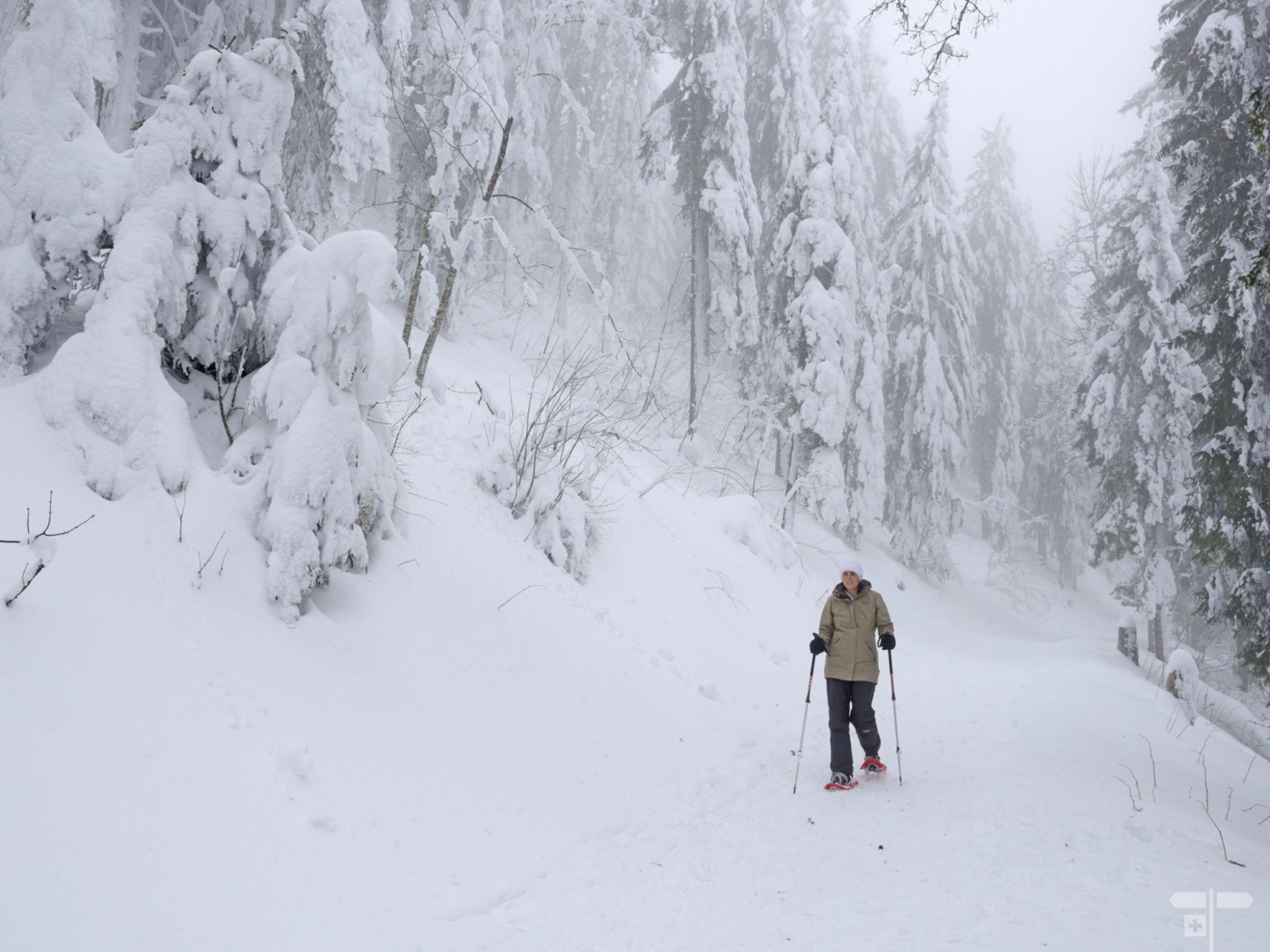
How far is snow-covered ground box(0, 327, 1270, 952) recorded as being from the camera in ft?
9.84

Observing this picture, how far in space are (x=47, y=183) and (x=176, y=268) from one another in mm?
855

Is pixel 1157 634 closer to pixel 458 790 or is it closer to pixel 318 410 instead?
pixel 458 790

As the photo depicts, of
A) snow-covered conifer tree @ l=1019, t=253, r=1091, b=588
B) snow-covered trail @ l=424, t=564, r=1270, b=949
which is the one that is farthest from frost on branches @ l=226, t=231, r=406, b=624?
snow-covered conifer tree @ l=1019, t=253, r=1091, b=588

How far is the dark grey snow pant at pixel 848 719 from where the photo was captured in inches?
235

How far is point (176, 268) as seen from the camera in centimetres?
492

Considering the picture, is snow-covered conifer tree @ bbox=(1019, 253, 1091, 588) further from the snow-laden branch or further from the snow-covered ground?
the snow-laden branch

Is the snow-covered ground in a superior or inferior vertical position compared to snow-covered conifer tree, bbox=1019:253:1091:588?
inferior

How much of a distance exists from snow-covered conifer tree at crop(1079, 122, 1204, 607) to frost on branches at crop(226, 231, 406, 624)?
18.2 m

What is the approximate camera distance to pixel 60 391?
14.6 feet

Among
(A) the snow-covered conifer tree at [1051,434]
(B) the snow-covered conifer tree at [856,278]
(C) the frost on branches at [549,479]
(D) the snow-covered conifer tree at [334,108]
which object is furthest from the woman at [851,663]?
(A) the snow-covered conifer tree at [1051,434]

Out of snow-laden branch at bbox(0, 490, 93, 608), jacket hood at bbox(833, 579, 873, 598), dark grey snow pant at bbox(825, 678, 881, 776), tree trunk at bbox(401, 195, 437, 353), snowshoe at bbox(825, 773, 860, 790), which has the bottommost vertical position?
snowshoe at bbox(825, 773, 860, 790)

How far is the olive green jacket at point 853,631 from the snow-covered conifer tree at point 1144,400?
47.0ft

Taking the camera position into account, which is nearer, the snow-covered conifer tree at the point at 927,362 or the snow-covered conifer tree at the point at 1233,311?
the snow-covered conifer tree at the point at 1233,311

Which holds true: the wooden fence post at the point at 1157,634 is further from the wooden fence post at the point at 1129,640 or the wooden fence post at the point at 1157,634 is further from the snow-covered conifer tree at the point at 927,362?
the snow-covered conifer tree at the point at 927,362
